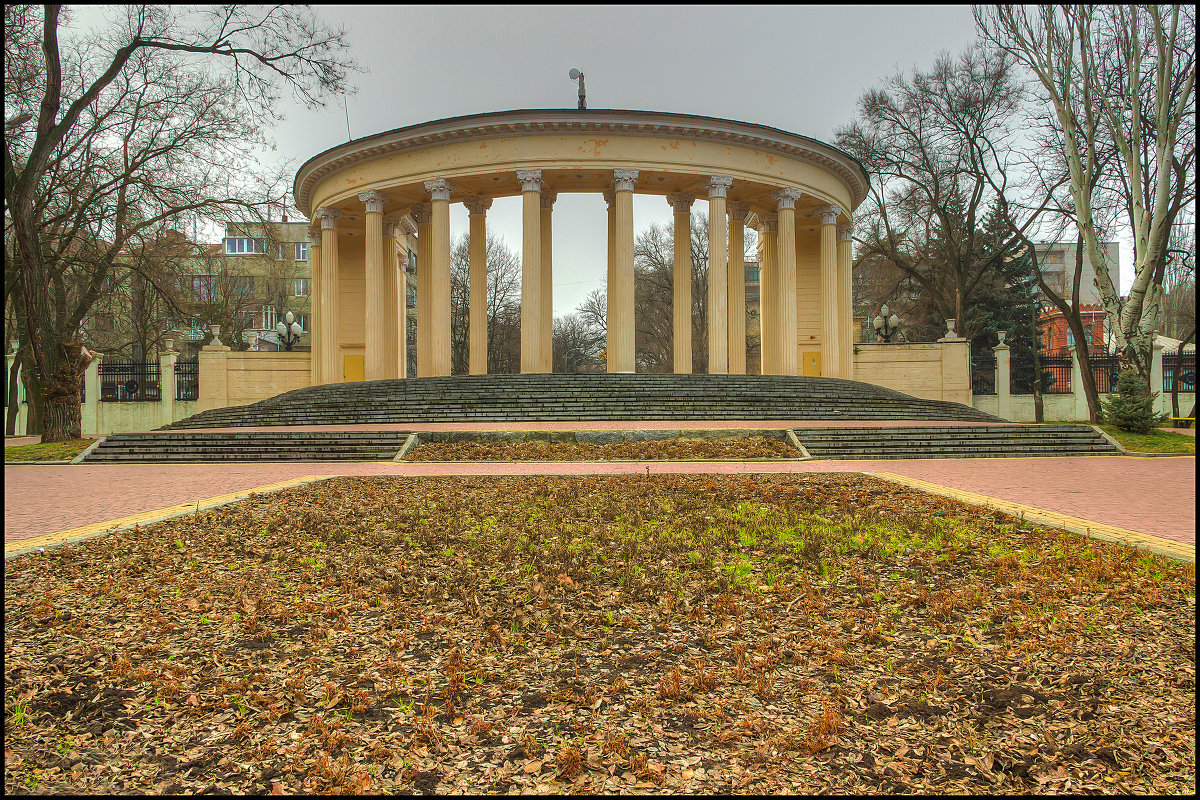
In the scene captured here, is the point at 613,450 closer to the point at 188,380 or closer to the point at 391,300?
the point at 391,300

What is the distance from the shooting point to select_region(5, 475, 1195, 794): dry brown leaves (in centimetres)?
280

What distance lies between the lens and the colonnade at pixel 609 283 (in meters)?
27.6

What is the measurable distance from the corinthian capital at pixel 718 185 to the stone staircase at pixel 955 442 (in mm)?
15193

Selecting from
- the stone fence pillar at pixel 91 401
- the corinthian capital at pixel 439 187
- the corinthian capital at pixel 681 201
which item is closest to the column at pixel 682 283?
the corinthian capital at pixel 681 201

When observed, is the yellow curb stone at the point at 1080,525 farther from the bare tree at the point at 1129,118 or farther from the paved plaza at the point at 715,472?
the bare tree at the point at 1129,118

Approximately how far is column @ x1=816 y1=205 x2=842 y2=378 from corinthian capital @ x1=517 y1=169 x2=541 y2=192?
42.8 ft

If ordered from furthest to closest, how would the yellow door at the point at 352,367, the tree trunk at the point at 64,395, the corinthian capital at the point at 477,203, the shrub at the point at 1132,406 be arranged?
the yellow door at the point at 352,367
the corinthian capital at the point at 477,203
the shrub at the point at 1132,406
the tree trunk at the point at 64,395

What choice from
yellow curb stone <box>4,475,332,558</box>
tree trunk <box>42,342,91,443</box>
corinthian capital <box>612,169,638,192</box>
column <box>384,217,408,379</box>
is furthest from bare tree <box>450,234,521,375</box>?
yellow curb stone <box>4,475,332,558</box>

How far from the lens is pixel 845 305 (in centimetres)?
3198

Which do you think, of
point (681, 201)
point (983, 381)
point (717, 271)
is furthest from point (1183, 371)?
point (681, 201)

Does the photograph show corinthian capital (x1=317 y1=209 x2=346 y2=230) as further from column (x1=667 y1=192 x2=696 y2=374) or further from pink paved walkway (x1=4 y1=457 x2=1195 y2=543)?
pink paved walkway (x1=4 y1=457 x2=1195 y2=543)

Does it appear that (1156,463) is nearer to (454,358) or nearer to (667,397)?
Result: (667,397)

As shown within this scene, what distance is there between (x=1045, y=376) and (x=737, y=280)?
15.4 m

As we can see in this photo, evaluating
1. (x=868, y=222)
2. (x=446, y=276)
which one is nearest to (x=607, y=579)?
(x=446, y=276)
